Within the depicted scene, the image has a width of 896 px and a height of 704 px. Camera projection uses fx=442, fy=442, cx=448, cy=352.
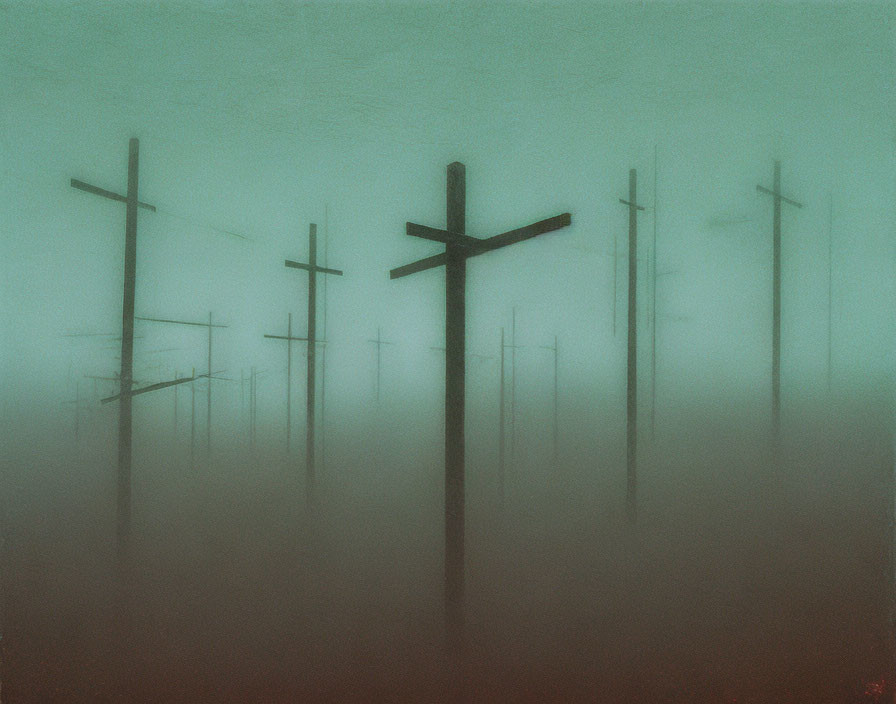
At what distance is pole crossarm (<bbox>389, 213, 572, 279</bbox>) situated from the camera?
5.30ft

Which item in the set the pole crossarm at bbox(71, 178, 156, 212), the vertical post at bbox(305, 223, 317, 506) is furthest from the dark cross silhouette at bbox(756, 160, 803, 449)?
the pole crossarm at bbox(71, 178, 156, 212)

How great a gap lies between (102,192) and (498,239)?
2142 mm

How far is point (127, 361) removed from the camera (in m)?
2.27

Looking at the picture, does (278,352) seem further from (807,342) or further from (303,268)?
(807,342)

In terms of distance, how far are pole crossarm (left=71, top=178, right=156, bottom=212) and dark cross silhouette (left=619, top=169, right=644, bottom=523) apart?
265 cm

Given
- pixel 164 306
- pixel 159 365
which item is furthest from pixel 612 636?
pixel 164 306

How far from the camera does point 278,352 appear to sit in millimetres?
2473

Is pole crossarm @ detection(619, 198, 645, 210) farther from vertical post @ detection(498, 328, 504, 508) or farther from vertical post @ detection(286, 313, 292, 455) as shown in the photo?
vertical post @ detection(286, 313, 292, 455)

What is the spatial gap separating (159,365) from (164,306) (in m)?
0.33

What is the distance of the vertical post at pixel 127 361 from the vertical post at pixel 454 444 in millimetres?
1647

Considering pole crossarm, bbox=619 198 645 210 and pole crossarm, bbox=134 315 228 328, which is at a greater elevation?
pole crossarm, bbox=619 198 645 210

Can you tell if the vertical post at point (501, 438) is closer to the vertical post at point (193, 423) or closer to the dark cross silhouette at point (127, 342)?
the vertical post at point (193, 423)

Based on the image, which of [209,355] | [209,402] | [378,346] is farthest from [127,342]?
[378,346]

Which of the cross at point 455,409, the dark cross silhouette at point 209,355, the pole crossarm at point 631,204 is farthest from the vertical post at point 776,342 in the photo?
the dark cross silhouette at point 209,355
